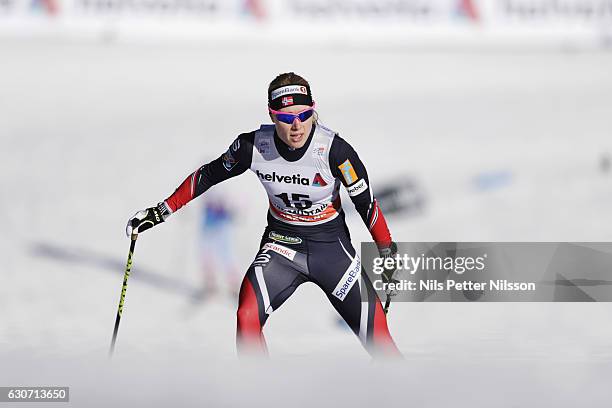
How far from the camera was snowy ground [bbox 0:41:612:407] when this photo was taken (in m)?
5.55

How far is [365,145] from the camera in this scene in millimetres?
15984

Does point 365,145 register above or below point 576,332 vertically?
above

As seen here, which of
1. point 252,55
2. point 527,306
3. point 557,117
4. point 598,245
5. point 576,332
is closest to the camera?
point 576,332

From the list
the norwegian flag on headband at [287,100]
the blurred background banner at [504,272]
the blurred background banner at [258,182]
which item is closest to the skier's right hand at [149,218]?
the blurred background banner at [258,182]

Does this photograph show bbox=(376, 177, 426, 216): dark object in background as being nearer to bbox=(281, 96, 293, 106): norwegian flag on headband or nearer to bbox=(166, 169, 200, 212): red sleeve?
bbox=(166, 169, 200, 212): red sleeve

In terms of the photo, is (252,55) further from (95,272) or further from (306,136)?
(306,136)

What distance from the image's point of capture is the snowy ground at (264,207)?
18.2 ft

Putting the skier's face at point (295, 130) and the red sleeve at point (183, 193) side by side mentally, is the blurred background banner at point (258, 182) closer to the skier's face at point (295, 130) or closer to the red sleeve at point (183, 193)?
the red sleeve at point (183, 193)

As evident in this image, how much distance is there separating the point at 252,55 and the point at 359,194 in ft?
45.4

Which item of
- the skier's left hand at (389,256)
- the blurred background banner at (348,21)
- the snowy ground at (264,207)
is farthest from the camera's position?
the blurred background banner at (348,21)

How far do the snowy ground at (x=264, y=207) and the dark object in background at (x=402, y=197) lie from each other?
0.19 meters

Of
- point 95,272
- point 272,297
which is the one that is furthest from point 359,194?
point 95,272

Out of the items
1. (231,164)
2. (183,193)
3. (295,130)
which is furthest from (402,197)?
(295,130)

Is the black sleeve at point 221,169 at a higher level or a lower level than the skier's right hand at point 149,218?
higher
